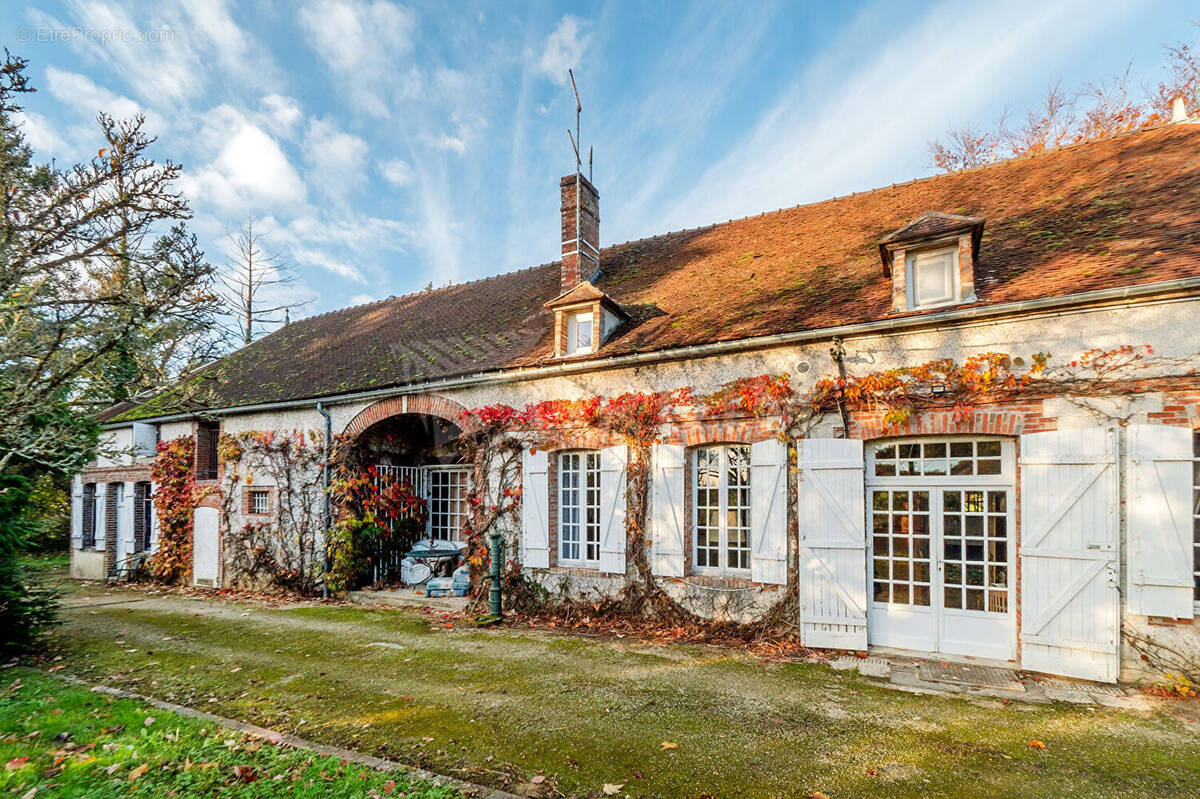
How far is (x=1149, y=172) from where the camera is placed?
7324 mm

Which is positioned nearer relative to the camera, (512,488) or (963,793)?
(963,793)

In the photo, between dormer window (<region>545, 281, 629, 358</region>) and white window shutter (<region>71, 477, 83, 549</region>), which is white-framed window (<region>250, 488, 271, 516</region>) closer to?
white window shutter (<region>71, 477, 83, 549</region>)

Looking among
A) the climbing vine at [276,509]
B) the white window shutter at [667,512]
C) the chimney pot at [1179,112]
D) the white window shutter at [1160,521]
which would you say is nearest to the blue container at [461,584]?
the climbing vine at [276,509]

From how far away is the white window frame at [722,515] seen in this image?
24.1 ft

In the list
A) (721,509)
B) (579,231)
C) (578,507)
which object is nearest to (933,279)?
(721,509)

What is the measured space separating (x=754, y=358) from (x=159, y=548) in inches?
532

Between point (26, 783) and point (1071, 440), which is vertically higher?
point (1071, 440)

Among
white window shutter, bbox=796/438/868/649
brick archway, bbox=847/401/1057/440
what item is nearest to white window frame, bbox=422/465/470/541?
white window shutter, bbox=796/438/868/649

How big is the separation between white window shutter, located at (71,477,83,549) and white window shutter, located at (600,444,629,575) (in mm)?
14739

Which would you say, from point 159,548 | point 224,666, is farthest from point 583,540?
point 159,548

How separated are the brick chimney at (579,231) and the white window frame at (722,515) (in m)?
4.72

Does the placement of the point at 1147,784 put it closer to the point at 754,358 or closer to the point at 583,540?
the point at 754,358

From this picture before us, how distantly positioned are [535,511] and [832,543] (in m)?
4.21

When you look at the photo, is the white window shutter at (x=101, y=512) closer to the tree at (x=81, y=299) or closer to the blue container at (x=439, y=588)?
the tree at (x=81, y=299)
